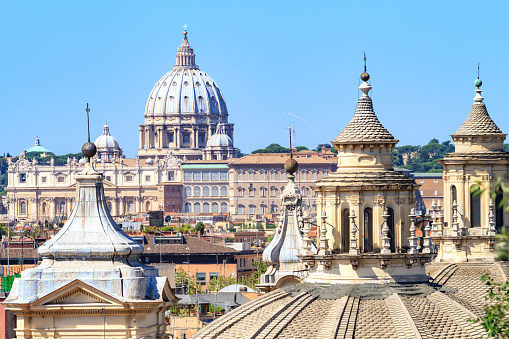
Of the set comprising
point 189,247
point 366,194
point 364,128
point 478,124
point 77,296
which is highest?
point 478,124

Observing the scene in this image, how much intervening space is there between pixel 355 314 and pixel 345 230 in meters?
2.26

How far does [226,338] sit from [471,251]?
12138mm

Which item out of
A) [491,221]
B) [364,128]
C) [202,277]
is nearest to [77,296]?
[364,128]

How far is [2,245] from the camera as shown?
92062mm

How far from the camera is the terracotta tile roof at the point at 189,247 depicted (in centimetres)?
9568

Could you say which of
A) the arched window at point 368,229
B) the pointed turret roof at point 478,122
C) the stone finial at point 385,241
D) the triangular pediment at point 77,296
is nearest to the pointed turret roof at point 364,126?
the arched window at point 368,229

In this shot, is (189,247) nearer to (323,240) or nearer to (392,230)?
(392,230)

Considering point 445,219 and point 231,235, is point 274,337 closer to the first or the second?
point 445,219

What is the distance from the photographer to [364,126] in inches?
1112

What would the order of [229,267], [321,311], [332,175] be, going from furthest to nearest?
[229,267]
[332,175]
[321,311]

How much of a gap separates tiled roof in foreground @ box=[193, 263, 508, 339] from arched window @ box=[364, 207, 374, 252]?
0.70 meters

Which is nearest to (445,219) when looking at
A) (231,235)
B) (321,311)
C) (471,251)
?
(471,251)

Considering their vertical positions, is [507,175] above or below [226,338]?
above

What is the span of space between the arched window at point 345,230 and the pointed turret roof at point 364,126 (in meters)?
1.16
